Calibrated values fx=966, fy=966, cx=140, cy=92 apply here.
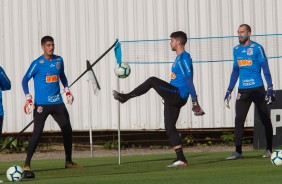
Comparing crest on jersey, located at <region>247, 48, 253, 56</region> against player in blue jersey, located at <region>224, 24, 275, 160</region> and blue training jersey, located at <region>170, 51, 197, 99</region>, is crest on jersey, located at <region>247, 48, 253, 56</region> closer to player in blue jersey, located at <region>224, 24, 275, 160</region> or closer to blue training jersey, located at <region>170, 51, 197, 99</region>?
player in blue jersey, located at <region>224, 24, 275, 160</region>

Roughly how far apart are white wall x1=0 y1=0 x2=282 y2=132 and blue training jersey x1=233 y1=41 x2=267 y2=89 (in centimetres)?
564

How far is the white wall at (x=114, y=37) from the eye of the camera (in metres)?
21.9

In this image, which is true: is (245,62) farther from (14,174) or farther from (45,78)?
(14,174)

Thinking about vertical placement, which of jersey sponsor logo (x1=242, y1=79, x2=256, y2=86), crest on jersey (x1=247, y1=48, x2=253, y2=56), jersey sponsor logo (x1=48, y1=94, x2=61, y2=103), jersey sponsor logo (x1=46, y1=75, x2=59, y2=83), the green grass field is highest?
crest on jersey (x1=247, y1=48, x2=253, y2=56)

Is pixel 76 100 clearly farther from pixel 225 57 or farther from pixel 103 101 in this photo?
pixel 225 57

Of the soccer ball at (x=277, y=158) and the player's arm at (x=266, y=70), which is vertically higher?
the player's arm at (x=266, y=70)

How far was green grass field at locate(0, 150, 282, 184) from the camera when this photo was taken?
490 inches

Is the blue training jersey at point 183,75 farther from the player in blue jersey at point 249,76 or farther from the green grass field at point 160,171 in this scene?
the player in blue jersey at point 249,76

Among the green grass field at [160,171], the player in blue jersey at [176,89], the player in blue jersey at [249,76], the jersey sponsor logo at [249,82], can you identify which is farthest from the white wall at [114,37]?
the player in blue jersey at [176,89]

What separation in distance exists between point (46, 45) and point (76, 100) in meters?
7.01

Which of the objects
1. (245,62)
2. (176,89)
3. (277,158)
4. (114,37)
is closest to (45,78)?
(176,89)

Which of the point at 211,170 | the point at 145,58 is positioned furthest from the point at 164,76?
the point at 211,170

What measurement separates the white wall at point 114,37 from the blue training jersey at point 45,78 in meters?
5.86

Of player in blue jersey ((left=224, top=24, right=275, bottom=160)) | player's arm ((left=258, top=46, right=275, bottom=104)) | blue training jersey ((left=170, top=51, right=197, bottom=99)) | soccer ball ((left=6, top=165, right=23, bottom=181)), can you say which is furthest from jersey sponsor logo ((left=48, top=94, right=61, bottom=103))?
player's arm ((left=258, top=46, right=275, bottom=104))
